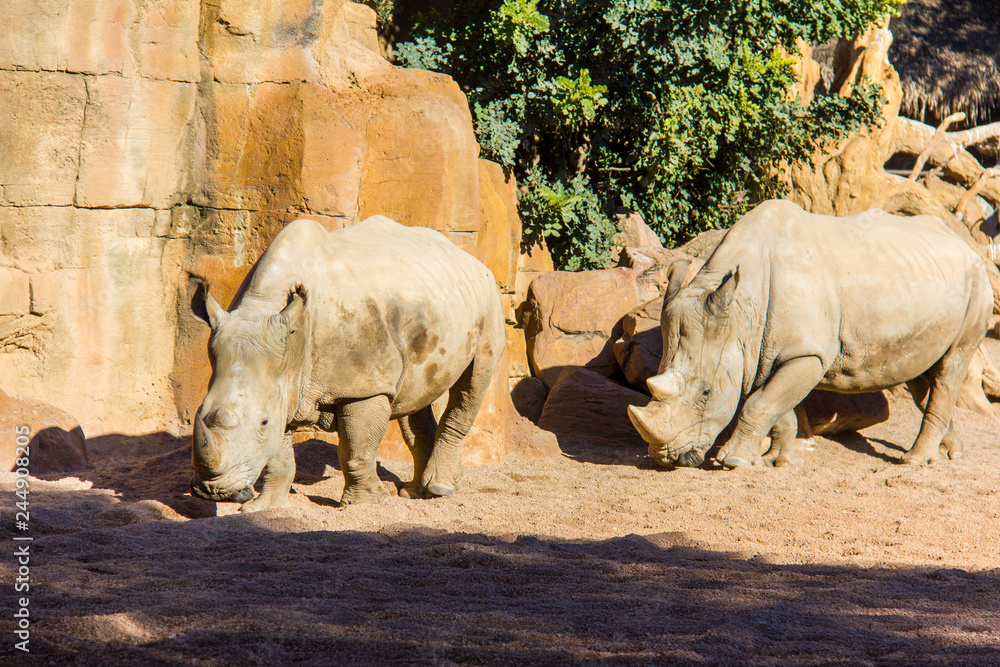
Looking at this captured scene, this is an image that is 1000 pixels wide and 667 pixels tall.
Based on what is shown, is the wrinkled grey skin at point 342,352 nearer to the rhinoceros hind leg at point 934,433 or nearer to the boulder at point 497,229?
the boulder at point 497,229

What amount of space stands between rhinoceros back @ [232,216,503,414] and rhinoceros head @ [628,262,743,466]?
68.2 inches

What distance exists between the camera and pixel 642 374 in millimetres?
8703

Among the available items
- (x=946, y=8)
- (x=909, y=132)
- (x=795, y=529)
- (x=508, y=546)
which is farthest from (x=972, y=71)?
(x=508, y=546)

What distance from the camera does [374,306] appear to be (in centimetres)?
523

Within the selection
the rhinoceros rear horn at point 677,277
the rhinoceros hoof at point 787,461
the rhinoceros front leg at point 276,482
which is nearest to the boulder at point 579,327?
the rhinoceros rear horn at point 677,277

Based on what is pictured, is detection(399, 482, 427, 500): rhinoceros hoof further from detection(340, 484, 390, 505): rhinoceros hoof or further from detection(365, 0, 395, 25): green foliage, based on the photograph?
detection(365, 0, 395, 25): green foliage

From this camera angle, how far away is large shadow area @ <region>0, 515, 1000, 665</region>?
275cm

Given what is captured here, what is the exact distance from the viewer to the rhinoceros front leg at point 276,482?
17.1 feet

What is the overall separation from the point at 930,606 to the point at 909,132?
1332 centimetres

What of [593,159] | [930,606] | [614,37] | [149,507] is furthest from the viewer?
[593,159]

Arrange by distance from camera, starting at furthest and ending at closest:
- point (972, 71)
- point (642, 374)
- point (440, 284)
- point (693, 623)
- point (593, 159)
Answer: point (972, 71)
point (593, 159)
point (642, 374)
point (440, 284)
point (693, 623)

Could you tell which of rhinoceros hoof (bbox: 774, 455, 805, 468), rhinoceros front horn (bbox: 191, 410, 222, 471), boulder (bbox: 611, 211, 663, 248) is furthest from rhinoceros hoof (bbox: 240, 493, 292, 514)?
boulder (bbox: 611, 211, 663, 248)

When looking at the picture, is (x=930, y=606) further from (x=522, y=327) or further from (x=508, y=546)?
(x=522, y=327)

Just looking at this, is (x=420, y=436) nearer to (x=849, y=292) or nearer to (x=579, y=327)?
(x=579, y=327)
